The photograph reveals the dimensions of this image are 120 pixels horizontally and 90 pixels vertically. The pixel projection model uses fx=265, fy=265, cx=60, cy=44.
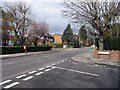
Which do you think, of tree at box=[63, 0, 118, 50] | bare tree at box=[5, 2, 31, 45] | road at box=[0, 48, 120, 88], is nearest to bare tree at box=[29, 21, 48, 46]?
bare tree at box=[5, 2, 31, 45]

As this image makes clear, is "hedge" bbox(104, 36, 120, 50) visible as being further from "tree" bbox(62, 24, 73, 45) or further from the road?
"tree" bbox(62, 24, 73, 45)

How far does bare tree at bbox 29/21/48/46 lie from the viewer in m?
69.0

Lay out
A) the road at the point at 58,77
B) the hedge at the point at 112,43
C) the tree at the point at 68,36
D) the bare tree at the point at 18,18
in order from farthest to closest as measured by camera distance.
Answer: the tree at the point at 68,36, the bare tree at the point at 18,18, the hedge at the point at 112,43, the road at the point at 58,77

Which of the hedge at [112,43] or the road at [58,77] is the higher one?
the hedge at [112,43]

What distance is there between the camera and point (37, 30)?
72438 millimetres

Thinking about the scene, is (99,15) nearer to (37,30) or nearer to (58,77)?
(58,77)

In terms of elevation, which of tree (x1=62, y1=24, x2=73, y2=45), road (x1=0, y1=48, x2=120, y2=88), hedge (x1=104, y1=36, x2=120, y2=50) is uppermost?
tree (x1=62, y1=24, x2=73, y2=45)

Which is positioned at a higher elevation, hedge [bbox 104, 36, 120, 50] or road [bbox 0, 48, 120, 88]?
hedge [bbox 104, 36, 120, 50]

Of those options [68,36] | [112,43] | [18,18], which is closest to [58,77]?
[112,43]

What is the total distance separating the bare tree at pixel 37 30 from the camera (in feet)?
226

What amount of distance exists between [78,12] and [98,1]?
116 inches

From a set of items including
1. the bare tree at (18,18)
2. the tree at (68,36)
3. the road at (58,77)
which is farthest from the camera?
the tree at (68,36)

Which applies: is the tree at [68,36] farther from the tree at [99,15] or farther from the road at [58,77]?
the road at [58,77]

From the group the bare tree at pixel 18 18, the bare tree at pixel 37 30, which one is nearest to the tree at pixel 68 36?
the bare tree at pixel 37 30
